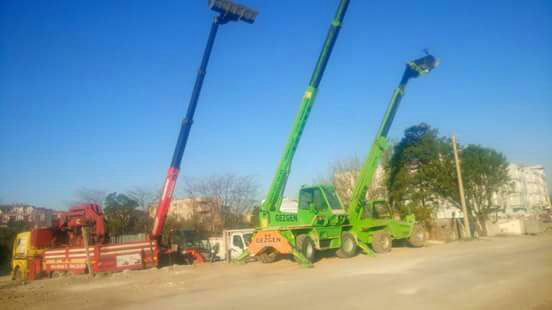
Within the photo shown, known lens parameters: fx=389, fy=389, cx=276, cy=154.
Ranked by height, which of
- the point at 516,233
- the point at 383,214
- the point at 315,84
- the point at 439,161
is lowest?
the point at 516,233

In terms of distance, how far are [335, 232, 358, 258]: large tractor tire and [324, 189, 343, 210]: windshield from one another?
1.22 metres

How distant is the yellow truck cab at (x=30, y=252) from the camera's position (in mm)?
17641

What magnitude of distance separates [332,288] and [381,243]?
370 inches

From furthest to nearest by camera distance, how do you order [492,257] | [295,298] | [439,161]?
1. [439,161]
2. [492,257]
3. [295,298]

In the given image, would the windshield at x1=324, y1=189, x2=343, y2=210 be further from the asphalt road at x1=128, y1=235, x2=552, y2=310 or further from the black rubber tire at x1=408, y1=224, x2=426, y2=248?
the black rubber tire at x1=408, y1=224, x2=426, y2=248

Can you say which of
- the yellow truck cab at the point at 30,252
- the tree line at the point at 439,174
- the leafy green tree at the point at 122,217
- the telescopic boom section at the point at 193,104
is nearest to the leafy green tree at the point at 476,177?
the tree line at the point at 439,174

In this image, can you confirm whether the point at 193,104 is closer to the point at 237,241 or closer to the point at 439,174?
the point at 237,241

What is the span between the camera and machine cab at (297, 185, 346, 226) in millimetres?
15680

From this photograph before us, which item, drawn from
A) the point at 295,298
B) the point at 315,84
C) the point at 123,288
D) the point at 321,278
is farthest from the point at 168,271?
the point at 315,84

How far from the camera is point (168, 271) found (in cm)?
1528

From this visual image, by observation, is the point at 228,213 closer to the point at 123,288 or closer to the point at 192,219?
the point at 192,219

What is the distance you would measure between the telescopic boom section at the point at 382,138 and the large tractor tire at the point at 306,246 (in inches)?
153

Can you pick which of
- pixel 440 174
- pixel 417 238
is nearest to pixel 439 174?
pixel 440 174

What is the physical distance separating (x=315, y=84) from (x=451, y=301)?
1150 centimetres
